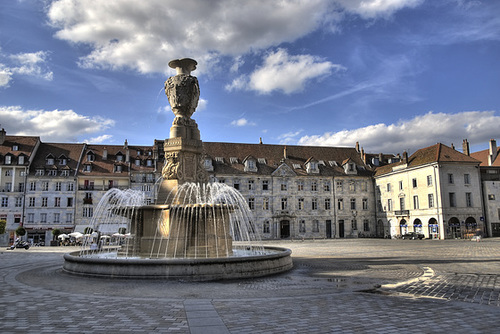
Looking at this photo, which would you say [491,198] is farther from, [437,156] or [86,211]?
[86,211]

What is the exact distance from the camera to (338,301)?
27.8 feet

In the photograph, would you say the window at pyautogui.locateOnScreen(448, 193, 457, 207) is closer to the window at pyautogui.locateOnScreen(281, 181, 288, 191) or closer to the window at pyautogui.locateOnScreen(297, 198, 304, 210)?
the window at pyautogui.locateOnScreen(297, 198, 304, 210)

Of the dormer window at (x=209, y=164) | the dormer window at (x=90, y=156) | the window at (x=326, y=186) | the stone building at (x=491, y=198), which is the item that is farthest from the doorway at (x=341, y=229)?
the dormer window at (x=90, y=156)

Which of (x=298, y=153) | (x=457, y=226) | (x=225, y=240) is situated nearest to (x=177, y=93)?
(x=225, y=240)

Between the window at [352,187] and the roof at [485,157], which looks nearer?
the roof at [485,157]

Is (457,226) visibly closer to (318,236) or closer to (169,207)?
(318,236)

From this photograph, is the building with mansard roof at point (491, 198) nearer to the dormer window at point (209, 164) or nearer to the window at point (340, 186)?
the window at point (340, 186)

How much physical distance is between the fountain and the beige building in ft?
122

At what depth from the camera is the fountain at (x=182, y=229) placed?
11.7 meters

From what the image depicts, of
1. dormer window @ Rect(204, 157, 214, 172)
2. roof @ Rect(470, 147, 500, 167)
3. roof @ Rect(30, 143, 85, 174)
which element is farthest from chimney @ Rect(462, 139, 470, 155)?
roof @ Rect(30, 143, 85, 174)

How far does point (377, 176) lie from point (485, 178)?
46.6 feet

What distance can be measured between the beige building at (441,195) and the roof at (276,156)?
420 inches

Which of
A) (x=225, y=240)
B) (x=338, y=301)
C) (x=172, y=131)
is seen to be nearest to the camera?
(x=338, y=301)

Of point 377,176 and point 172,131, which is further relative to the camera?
point 377,176
